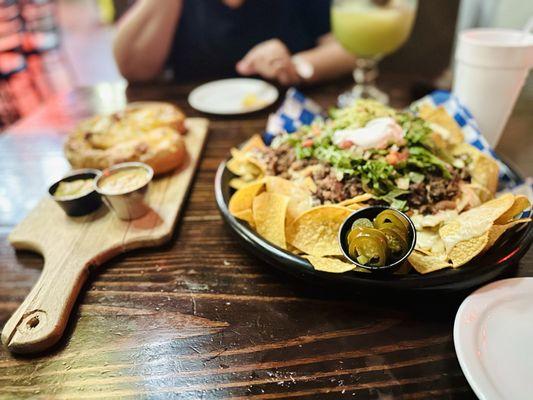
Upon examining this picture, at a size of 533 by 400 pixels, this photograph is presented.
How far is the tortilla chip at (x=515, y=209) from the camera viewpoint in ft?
3.57

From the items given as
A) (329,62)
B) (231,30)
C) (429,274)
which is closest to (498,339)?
(429,274)

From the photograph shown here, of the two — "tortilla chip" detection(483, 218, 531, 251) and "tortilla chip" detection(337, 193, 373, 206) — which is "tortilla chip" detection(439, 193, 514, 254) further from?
"tortilla chip" detection(337, 193, 373, 206)

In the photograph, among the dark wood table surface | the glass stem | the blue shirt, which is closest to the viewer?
the dark wood table surface

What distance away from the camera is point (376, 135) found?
1332mm

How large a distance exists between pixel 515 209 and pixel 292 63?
1.69 metres

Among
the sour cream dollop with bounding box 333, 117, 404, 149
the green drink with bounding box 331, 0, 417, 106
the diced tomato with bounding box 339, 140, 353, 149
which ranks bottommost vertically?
the diced tomato with bounding box 339, 140, 353, 149

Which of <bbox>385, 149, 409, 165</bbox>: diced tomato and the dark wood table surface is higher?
<bbox>385, 149, 409, 165</bbox>: diced tomato

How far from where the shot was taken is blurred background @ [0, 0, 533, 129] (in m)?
2.62

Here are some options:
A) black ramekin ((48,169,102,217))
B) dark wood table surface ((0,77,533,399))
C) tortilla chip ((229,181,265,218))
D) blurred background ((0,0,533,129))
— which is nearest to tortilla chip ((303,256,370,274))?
dark wood table surface ((0,77,533,399))

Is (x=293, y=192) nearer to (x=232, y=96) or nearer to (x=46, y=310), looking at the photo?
(x=46, y=310)

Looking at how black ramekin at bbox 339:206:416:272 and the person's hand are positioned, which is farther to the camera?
the person's hand

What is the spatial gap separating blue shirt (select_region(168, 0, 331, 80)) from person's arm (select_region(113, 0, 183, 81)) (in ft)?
0.55

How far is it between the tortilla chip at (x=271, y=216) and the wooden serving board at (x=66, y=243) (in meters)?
0.36

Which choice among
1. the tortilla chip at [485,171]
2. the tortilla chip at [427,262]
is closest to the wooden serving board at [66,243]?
the tortilla chip at [427,262]
